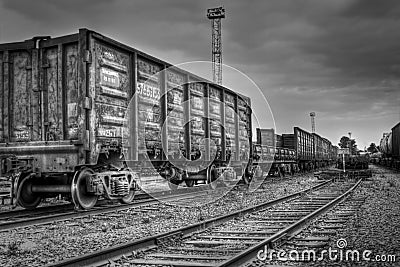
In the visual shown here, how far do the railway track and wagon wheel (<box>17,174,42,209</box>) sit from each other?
4.64m

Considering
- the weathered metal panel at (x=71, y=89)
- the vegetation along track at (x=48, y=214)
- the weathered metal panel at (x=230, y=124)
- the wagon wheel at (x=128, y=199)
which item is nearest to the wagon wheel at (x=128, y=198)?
the wagon wheel at (x=128, y=199)

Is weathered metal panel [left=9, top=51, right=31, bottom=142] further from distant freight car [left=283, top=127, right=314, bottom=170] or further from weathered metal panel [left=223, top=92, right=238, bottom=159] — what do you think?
distant freight car [left=283, top=127, right=314, bottom=170]

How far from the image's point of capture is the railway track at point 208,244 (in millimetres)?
5195

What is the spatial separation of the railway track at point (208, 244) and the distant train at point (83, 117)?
3156mm

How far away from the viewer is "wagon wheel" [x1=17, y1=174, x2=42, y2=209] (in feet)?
32.1

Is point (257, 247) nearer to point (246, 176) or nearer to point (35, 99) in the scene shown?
point (35, 99)

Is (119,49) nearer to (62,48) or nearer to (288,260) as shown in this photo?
(62,48)

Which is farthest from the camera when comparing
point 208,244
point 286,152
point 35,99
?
point 286,152

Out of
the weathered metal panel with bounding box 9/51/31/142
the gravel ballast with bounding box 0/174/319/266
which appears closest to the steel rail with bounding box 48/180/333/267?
the gravel ballast with bounding box 0/174/319/266

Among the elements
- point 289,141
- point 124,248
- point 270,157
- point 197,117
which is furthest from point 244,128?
point 289,141

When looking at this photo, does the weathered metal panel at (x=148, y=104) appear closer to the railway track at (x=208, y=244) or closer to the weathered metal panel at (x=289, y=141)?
the railway track at (x=208, y=244)

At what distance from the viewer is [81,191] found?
9484 millimetres

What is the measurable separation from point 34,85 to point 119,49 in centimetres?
208

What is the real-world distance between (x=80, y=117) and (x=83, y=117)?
77 mm
